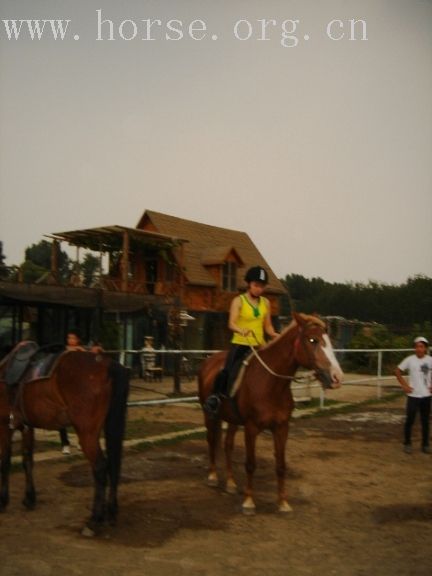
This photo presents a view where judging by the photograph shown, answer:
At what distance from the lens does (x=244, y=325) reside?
5961 millimetres

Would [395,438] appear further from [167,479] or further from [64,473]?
[64,473]

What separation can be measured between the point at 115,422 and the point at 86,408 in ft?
1.03

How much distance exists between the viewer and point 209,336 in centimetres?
2581

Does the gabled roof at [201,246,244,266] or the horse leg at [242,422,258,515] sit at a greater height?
the gabled roof at [201,246,244,266]

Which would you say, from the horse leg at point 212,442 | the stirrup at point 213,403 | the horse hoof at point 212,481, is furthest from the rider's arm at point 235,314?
the horse hoof at point 212,481

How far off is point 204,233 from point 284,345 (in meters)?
24.0

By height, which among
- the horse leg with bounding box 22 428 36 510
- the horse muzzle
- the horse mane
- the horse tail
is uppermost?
the horse mane

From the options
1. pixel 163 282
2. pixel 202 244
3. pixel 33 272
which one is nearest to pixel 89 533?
pixel 163 282

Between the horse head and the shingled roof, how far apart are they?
60.6ft

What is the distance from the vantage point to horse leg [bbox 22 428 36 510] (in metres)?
5.45

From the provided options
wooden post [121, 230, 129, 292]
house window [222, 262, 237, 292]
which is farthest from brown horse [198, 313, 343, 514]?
house window [222, 262, 237, 292]

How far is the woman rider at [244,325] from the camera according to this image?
5863 mm

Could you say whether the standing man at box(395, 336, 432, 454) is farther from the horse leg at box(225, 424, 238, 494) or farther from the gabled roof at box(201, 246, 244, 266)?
the gabled roof at box(201, 246, 244, 266)

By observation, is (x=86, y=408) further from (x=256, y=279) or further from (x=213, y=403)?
(x=256, y=279)
